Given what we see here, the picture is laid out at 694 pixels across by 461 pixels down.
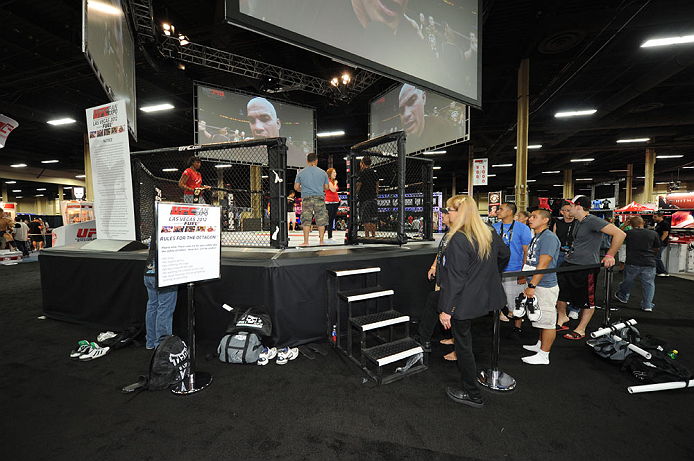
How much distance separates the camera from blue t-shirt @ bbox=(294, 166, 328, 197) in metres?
4.62

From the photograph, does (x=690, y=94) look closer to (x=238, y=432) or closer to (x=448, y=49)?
(x=448, y=49)

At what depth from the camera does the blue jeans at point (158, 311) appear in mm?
3240

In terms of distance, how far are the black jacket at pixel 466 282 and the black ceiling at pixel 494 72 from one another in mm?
5907

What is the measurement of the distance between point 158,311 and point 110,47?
12.5ft

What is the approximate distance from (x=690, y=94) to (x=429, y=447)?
54.8 ft

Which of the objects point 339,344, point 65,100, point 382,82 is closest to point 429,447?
point 339,344

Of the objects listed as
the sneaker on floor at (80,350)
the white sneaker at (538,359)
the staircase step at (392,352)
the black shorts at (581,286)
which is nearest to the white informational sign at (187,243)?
the staircase step at (392,352)

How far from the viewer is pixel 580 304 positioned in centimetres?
381

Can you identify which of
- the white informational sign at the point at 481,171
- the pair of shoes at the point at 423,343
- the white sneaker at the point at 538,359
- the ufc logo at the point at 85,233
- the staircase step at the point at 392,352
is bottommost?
the white sneaker at the point at 538,359

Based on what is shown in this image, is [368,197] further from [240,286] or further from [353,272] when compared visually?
[240,286]

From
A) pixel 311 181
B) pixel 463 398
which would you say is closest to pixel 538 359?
pixel 463 398

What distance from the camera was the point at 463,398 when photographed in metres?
2.43

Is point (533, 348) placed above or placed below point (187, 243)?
below

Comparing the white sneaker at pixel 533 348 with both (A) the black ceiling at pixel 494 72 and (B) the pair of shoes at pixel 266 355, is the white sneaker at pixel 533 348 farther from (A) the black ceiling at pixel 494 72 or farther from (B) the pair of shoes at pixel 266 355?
(A) the black ceiling at pixel 494 72
